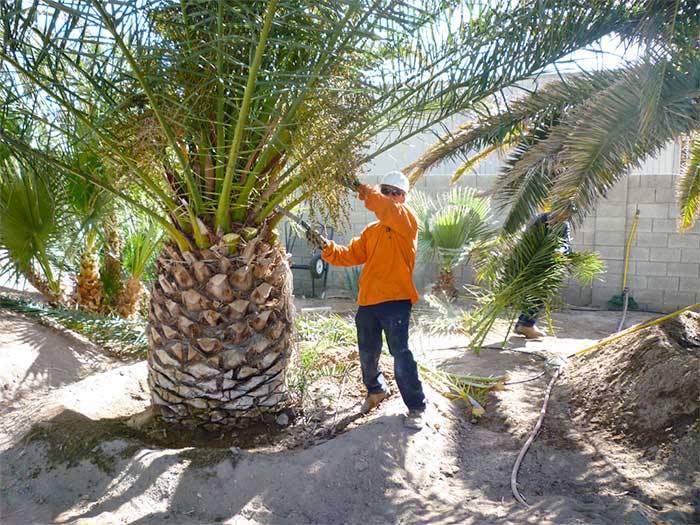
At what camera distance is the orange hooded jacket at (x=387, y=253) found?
407 cm

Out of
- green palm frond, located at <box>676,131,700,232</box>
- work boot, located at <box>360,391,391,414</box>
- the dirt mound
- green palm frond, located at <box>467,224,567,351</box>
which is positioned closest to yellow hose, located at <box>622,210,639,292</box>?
green palm frond, located at <box>676,131,700,232</box>

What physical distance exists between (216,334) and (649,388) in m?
2.93

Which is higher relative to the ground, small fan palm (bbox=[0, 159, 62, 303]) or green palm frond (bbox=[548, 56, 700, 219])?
green palm frond (bbox=[548, 56, 700, 219])

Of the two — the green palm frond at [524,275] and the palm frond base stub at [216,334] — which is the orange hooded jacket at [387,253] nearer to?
the palm frond base stub at [216,334]

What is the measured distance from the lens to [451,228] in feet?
32.1

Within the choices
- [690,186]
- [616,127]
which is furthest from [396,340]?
[690,186]

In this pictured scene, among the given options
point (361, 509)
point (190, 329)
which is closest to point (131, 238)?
point (190, 329)

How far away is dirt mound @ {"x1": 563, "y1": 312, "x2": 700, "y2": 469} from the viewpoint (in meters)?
3.93

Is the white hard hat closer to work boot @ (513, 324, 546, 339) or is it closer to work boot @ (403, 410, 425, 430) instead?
work boot @ (403, 410, 425, 430)

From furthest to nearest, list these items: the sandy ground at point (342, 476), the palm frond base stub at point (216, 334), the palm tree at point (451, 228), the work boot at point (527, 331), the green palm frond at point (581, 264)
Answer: the palm tree at point (451, 228)
the work boot at point (527, 331)
the green palm frond at point (581, 264)
the palm frond base stub at point (216, 334)
the sandy ground at point (342, 476)

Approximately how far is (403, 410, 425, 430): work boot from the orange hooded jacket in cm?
75

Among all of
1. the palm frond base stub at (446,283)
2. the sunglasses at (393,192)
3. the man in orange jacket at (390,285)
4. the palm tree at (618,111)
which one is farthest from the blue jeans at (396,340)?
the palm frond base stub at (446,283)

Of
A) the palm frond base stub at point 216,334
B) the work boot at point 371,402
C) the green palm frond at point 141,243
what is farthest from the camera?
the green palm frond at point 141,243

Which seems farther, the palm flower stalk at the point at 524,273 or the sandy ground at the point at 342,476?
the palm flower stalk at the point at 524,273
